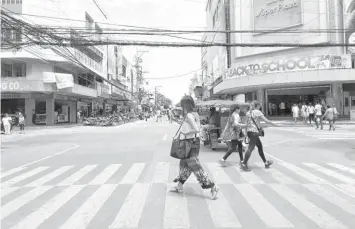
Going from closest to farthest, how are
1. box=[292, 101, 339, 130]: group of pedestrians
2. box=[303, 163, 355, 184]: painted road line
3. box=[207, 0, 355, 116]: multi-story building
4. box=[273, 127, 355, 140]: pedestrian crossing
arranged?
box=[303, 163, 355, 184]: painted road line < box=[273, 127, 355, 140]: pedestrian crossing < box=[292, 101, 339, 130]: group of pedestrians < box=[207, 0, 355, 116]: multi-story building

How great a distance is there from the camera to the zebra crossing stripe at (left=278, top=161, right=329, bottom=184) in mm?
6539

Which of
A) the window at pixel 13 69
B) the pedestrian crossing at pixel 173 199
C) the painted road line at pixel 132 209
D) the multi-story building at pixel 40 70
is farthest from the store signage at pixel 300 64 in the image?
the painted road line at pixel 132 209

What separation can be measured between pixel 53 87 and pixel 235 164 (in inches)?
981

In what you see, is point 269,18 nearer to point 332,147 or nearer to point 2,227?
point 332,147

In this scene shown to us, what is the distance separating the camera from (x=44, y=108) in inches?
1260

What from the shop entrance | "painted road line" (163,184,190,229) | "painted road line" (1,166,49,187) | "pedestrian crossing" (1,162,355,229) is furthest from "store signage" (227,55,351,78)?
"painted road line" (163,184,190,229)

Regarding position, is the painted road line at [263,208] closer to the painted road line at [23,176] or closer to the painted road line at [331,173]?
the painted road line at [331,173]

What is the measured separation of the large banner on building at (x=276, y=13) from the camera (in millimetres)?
30281

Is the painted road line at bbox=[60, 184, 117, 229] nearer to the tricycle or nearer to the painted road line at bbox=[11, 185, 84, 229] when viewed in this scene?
the painted road line at bbox=[11, 185, 84, 229]

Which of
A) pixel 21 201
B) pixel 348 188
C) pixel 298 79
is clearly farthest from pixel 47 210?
pixel 298 79

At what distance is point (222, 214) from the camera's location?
14.7 feet

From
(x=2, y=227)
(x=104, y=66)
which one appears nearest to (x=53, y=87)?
(x=104, y=66)

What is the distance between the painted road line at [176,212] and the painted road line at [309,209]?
5.53 feet

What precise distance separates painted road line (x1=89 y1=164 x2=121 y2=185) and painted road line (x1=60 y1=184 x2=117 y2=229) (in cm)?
55
